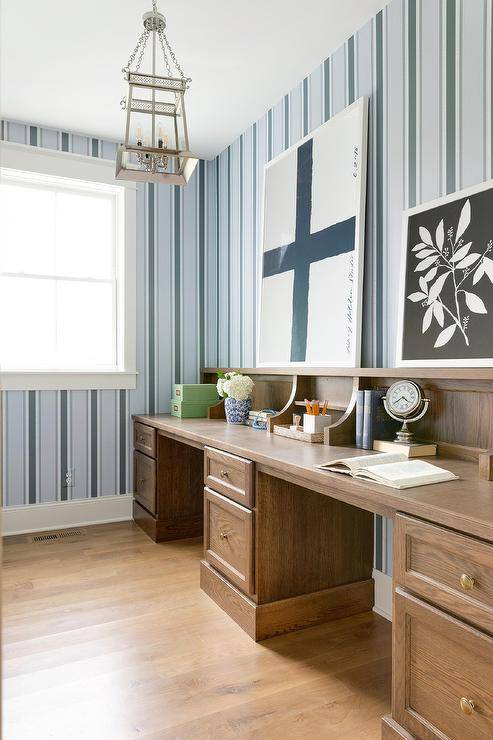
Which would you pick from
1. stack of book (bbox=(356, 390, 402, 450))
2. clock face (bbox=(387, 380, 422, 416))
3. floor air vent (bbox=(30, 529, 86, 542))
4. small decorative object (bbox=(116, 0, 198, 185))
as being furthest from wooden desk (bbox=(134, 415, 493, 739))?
small decorative object (bbox=(116, 0, 198, 185))

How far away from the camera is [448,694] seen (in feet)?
4.34

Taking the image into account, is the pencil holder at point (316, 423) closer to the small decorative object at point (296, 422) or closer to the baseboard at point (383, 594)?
the small decorative object at point (296, 422)

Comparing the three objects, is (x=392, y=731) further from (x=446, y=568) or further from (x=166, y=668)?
(x=166, y=668)

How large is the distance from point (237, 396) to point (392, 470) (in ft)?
5.09

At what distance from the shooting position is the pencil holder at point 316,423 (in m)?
2.42

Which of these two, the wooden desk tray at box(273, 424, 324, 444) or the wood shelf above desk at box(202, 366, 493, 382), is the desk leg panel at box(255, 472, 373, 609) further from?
the wood shelf above desk at box(202, 366, 493, 382)

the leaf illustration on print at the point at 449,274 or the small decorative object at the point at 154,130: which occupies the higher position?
the small decorative object at the point at 154,130

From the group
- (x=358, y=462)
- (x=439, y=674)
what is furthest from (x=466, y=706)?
(x=358, y=462)

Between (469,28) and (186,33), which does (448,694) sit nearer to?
(469,28)

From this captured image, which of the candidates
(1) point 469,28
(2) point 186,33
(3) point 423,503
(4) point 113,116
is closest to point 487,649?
(3) point 423,503

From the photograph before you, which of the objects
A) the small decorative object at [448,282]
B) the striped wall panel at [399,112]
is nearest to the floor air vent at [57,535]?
the striped wall panel at [399,112]

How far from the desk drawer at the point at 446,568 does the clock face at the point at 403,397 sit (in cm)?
67

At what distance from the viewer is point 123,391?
3.81 metres

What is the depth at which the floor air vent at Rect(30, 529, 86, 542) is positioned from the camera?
133 inches
